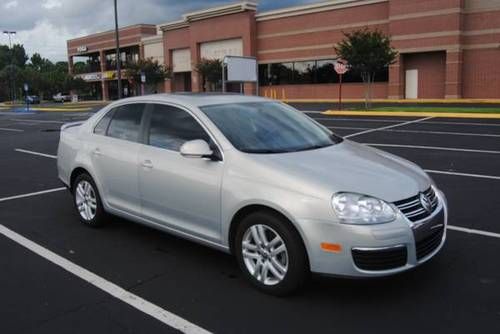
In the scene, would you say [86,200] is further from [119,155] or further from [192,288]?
[192,288]

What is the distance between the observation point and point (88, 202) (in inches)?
236

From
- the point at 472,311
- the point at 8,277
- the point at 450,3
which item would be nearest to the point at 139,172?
the point at 8,277

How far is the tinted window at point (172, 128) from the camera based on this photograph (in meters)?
4.80

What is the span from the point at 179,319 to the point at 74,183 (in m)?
3.12

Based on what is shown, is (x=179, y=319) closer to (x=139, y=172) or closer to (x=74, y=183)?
(x=139, y=172)

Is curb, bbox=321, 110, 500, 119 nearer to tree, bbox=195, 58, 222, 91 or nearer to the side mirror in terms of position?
the side mirror

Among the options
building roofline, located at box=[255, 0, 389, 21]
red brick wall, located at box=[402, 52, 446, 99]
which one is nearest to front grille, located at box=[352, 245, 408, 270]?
red brick wall, located at box=[402, 52, 446, 99]

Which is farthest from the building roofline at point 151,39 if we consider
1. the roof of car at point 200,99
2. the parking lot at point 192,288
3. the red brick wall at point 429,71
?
the roof of car at point 200,99

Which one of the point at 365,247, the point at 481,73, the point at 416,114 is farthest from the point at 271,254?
the point at 481,73

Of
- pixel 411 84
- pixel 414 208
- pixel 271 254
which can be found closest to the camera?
pixel 414 208

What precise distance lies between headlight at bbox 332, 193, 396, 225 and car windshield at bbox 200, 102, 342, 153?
954 millimetres

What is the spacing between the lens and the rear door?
5.27 metres

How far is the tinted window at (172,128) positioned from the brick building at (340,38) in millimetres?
30896

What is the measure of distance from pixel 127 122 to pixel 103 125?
0.48 metres
